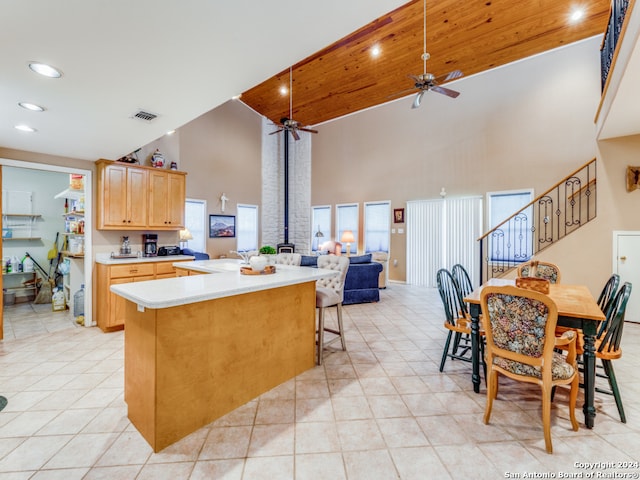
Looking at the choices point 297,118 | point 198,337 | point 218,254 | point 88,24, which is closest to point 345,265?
point 198,337

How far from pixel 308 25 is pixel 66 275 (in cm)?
566

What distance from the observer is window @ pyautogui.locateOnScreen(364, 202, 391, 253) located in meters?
8.14

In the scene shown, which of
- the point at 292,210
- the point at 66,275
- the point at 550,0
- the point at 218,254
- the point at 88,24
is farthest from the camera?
the point at 292,210

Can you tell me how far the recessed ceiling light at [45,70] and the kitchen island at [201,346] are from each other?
4.81ft

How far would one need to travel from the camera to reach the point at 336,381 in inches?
105

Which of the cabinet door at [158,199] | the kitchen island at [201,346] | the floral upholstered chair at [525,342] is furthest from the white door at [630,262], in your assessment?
the cabinet door at [158,199]

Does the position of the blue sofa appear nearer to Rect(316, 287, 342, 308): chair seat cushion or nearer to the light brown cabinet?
Rect(316, 287, 342, 308): chair seat cushion

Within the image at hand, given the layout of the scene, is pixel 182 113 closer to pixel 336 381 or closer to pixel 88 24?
pixel 88 24

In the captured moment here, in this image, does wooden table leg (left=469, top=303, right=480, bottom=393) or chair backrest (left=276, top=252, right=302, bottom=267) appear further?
chair backrest (left=276, top=252, right=302, bottom=267)

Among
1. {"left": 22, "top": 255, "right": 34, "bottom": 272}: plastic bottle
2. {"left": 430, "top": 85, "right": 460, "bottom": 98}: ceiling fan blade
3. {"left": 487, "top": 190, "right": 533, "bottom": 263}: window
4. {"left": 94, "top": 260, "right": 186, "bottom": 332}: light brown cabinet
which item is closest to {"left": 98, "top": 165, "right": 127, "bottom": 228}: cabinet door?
{"left": 94, "top": 260, "right": 186, "bottom": 332}: light brown cabinet

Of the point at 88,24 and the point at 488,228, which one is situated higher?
the point at 88,24

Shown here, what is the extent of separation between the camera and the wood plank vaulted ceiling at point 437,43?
15.2 ft

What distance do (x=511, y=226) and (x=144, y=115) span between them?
6.52 meters

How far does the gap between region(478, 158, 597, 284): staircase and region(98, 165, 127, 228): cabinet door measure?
6.03 m
